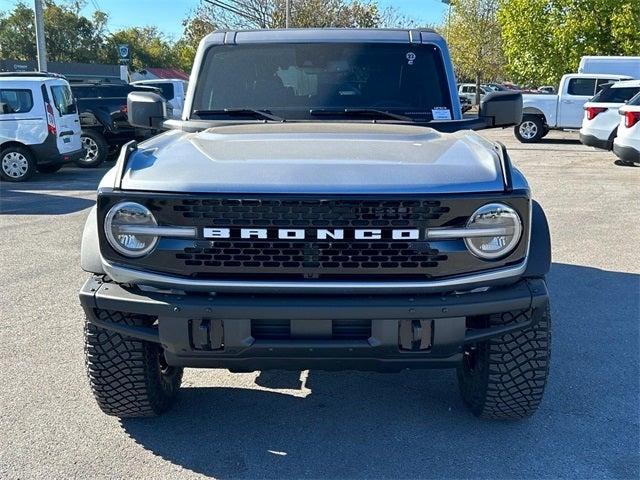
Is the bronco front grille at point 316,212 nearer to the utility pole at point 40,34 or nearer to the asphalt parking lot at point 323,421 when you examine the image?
the asphalt parking lot at point 323,421

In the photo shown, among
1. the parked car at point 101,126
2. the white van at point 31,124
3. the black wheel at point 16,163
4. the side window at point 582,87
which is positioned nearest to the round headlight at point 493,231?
the white van at point 31,124

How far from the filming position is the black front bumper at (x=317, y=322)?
2715mm

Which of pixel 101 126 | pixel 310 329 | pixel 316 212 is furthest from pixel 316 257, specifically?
pixel 101 126

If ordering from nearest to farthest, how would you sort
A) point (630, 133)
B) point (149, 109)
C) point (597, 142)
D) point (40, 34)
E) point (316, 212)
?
point (316, 212) → point (149, 109) → point (630, 133) → point (597, 142) → point (40, 34)

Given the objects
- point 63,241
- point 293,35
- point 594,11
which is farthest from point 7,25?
point 293,35

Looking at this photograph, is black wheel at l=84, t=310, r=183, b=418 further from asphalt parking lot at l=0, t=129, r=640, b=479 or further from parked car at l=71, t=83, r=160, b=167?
parked car at l=71, t=83, r=160, b=167

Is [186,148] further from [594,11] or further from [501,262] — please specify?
[594,11]

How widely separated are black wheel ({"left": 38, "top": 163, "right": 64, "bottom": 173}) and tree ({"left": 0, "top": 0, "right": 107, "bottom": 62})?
46908 mm

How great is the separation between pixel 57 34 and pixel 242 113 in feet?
200

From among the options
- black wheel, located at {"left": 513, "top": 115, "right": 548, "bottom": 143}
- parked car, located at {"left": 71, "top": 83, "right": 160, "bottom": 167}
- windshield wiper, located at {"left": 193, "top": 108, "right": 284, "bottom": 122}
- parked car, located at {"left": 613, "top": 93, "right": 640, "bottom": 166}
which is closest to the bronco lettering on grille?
windshield wiper, located at {"left": 193, "top": 108, "right": 284, "bottom": 122}

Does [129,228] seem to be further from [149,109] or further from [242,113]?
[149,109]

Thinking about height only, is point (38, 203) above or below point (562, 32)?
below

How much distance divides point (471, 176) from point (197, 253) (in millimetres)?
1182

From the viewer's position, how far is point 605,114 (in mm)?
15523
